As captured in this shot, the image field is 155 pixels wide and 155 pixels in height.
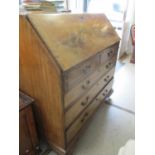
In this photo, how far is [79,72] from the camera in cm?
114

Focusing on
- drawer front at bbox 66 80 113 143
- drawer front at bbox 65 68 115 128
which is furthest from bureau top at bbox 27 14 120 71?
drawer front at bbox 66 80 113 143

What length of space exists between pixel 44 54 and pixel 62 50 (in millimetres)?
135

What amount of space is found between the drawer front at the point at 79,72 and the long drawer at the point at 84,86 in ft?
0.16

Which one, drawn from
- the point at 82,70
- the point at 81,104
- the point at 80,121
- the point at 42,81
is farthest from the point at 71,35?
the point at 80,121

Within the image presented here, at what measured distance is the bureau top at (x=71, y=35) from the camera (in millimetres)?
964

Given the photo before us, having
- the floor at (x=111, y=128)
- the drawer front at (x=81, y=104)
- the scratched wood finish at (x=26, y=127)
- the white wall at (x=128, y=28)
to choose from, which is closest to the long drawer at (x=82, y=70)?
the drawer front at (x=81, y=104)

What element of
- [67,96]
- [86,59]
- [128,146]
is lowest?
[128,146]

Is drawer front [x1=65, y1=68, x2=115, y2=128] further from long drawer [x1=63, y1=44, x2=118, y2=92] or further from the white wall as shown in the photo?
the white wall

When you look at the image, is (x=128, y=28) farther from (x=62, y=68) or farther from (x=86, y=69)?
(x=62, y=68)

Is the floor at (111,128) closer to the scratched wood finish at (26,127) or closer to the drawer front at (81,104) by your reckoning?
the scratched wood finish at (26,127)

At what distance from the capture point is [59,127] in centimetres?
120
